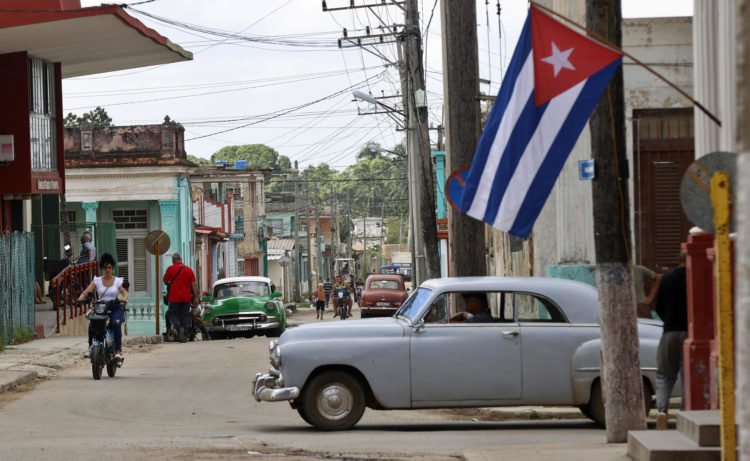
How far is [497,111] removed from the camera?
9398 mm

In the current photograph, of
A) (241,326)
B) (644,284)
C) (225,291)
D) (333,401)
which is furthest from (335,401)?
(225,291)

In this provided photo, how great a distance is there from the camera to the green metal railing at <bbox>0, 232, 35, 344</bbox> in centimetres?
2158

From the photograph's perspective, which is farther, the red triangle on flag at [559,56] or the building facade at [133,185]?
the building facade at [133,185]

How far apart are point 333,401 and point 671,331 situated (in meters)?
3.33

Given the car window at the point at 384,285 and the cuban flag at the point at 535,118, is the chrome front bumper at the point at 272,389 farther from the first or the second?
the car window at the point at 384,285

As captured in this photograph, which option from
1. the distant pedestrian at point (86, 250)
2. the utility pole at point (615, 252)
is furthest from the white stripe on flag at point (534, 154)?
the distant pedestrian at point (86, 250)

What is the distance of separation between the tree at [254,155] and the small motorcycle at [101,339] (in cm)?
14998

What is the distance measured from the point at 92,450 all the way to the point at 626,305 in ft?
15.2

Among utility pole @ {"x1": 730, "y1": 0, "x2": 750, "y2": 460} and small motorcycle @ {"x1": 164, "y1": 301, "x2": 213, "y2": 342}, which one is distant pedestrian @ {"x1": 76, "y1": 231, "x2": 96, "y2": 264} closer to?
small motorcycle @ {"x1": 164, "y1": 301, "x2": 213, "y2": 342}

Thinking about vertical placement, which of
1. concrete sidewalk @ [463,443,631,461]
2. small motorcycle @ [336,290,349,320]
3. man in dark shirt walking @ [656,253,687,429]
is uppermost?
man in dark shirt walking @ [656,253,687,429]

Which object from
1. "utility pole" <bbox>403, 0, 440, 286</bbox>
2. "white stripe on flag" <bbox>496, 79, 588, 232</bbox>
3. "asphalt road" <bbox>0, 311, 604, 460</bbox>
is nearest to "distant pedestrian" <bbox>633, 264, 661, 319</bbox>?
"asphalt road" <bbox>0, 311, 604, 460</bbox>

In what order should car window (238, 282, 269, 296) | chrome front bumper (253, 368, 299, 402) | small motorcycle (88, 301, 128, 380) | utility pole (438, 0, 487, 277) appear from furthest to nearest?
1. car window (238, 282, 269, 296)
2. small motorcycle (88, 301, 128, 380)
3. utility pole (438, 0, 487, 277)
4. chrome front bumper (253, 368, 299, 402)

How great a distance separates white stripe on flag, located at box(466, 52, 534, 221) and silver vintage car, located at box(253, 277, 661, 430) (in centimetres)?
243

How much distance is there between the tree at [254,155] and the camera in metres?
169
